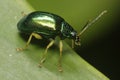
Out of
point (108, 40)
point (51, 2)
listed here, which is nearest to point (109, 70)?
point (108, 40)

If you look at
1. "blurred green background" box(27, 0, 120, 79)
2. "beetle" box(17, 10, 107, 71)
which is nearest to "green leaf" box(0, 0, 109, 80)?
"beetle" box(17, 10, 107, 71)

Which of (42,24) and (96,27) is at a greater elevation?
(42,24)

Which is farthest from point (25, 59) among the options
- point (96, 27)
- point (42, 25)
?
point (96, 27)

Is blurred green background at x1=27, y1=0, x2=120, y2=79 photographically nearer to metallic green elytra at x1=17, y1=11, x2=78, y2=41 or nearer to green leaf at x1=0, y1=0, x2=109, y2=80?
metallic green elytra at x1=17, y1=11, x2=78, y2=41

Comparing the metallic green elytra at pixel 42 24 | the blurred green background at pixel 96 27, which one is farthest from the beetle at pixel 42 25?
the blurred green background at pixel 96 27

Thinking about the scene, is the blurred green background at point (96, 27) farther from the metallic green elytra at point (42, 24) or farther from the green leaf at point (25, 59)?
the green leaf at point (25, 59)

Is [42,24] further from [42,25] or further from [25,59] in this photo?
[25,59]
